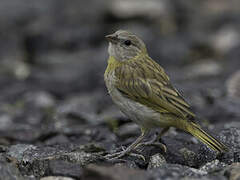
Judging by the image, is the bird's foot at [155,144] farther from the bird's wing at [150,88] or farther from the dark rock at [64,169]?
the dark rock at [64,169]

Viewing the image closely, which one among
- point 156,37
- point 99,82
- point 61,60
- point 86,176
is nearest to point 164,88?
point 86,176

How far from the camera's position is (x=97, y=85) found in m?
11.7

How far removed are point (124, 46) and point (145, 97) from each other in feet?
2.89

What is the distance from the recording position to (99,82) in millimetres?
11734

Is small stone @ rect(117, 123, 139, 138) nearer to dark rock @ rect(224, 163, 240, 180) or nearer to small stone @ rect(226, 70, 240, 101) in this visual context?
small stone @ rect(226, 70, 240, 101)

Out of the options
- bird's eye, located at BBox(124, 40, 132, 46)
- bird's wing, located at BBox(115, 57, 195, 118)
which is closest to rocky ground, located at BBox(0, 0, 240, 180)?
bird's wing, located at BBox(115, 57, 195, 118)

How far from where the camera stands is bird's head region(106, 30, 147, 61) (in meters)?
6.98

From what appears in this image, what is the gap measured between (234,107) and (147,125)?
9.82 feet

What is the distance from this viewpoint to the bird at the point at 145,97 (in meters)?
6.28

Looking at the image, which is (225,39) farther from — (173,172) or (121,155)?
(173,172)

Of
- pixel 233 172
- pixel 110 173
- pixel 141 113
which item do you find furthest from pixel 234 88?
pixel 110 173

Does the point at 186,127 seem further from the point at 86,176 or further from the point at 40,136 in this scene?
the point at 40,136

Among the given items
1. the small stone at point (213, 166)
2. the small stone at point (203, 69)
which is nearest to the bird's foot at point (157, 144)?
the small stone at point (213, 166)

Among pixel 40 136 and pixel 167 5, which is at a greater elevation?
pixel 167 5
